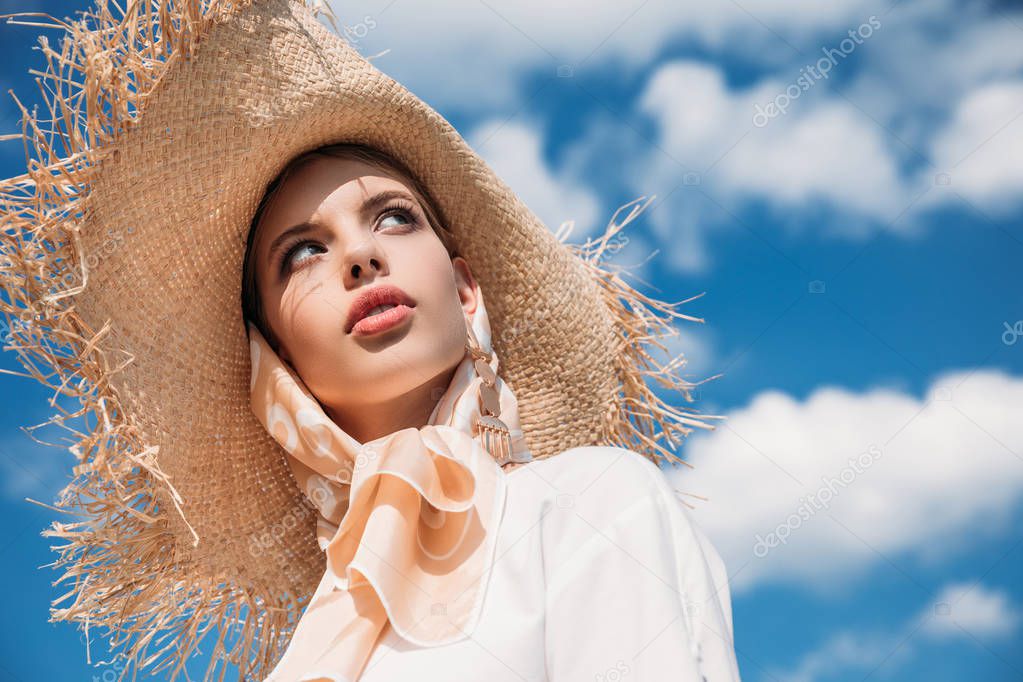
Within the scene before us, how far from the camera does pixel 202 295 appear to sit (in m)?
1.77

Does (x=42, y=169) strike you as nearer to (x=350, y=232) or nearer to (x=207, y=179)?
(x=207, y=179)

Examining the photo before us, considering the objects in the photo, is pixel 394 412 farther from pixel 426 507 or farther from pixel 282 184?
pixel 282 184

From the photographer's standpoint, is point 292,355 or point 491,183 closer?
point 292,355

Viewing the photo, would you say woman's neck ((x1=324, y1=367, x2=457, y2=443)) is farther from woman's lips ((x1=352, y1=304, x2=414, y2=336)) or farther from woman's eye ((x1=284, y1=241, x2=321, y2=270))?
woman's eye ((x1=284, y1=241, x2=321, y2=270))

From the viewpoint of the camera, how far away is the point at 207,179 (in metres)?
1.67

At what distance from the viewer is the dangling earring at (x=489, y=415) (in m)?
1.67

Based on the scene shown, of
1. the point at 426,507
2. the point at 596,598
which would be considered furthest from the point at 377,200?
the point at 596,598

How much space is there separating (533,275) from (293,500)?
702 mm

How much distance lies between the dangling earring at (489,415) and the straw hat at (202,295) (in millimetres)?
259

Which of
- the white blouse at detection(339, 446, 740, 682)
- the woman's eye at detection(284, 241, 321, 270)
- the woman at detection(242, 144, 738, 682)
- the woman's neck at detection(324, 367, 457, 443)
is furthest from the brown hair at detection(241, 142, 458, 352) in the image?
the white blouse at detection(339, 446, 740, 682)

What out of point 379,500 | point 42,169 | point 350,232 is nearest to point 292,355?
point 350,232

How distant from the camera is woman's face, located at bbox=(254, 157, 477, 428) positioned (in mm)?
1634

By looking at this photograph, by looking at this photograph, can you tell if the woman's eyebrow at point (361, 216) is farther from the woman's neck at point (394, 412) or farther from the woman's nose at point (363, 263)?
the woman's neck at point (394, 412)

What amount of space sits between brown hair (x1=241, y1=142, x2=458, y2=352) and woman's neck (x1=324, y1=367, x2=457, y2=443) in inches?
9.2
